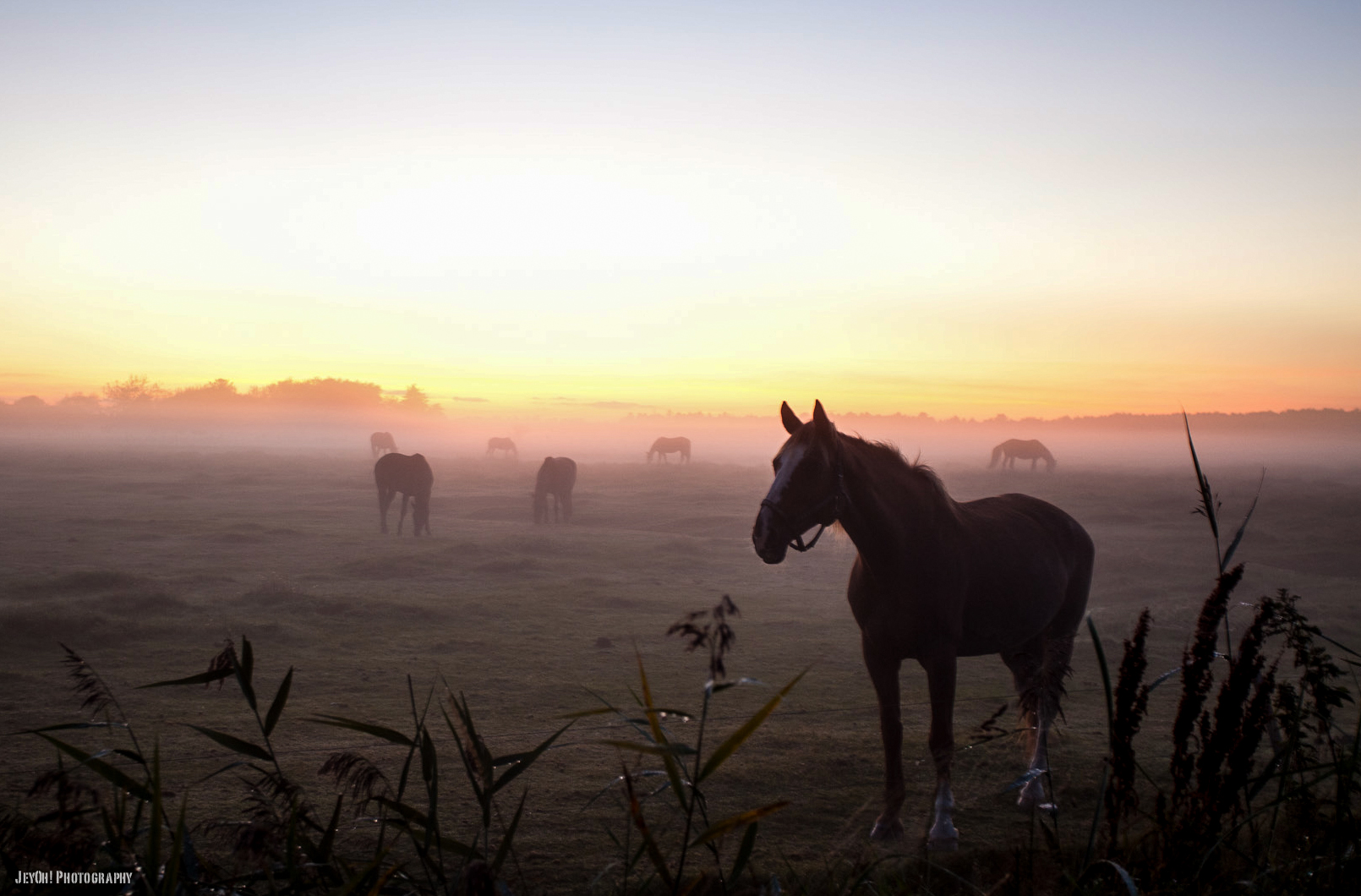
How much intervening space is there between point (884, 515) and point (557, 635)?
24.4 ft

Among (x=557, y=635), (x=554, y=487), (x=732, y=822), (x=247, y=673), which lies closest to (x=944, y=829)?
(x=732, y=822)

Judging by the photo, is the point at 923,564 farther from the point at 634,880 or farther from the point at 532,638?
the point at 532,638

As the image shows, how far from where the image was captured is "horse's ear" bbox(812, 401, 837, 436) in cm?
459

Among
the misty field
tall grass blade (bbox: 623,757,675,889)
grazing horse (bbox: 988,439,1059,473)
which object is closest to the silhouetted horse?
the misty field

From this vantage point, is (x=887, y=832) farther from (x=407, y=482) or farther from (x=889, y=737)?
(x=407, y=482)

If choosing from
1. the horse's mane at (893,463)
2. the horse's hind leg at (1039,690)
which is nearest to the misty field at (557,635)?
the horse's hind leg at (1039,690)

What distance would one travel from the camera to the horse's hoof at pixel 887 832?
4.59 metres

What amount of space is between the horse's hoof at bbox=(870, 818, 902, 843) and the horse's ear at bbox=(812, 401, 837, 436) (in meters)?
2.20

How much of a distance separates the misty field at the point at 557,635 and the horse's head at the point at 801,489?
5.28ft

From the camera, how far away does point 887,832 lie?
4.61m

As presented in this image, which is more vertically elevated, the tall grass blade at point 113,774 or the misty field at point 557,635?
the tall grass blade at point 113,774

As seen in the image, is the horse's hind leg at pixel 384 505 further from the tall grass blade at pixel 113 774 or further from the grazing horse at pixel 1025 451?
the grazing horse at pixel 1025 451

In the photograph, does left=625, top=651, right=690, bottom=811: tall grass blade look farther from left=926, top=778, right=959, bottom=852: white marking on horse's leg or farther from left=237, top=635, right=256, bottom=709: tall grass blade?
left=926, top=778, right=959, bottom=852: white marking on horse's leg

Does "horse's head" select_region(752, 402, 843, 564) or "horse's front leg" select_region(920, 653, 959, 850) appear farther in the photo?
"horse's head" select_region(752, 402, 843, 564)
